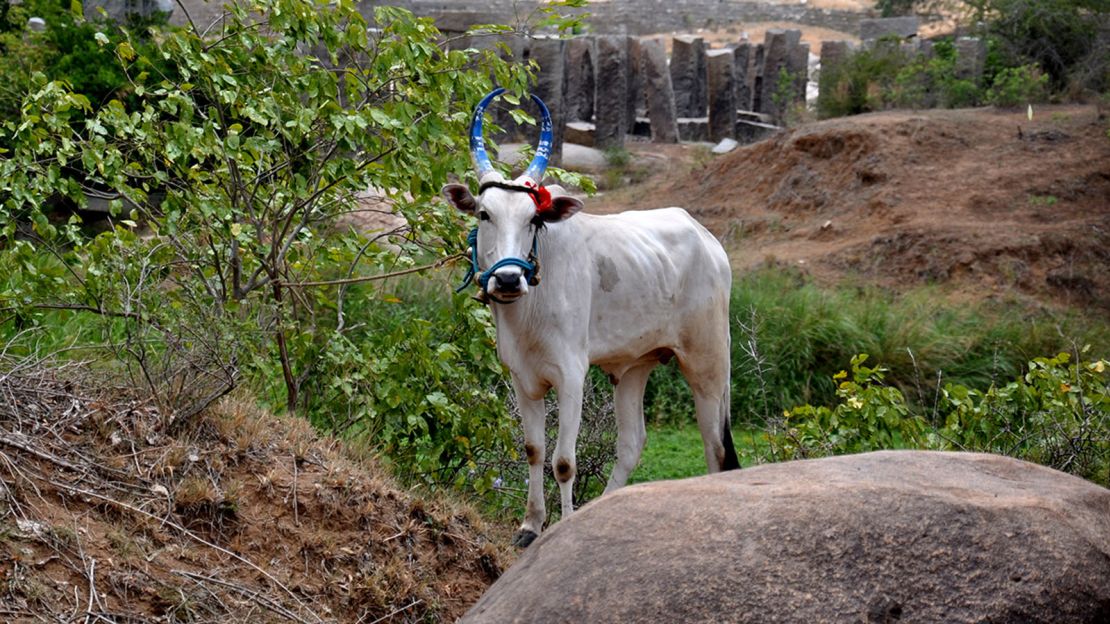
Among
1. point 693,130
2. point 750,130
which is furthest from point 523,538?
point 693,130

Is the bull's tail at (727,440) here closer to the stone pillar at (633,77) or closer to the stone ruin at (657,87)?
the stone ruin at (657,87)

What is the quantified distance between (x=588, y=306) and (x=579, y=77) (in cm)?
1850

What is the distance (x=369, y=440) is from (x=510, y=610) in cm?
338

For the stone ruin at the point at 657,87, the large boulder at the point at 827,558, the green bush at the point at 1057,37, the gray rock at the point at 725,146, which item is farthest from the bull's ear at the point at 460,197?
the gray rock at the point at 725,146

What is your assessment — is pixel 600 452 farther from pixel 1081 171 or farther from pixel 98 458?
pixel 1081 171

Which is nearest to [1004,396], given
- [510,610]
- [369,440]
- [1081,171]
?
[369,440]

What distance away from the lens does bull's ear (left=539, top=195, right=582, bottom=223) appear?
569 centimetres

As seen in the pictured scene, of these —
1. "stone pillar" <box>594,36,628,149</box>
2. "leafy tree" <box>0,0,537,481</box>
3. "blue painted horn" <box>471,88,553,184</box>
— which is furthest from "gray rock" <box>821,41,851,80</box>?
"blue painted horn" <box>471,88,553,184</box>

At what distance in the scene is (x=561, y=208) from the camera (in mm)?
5719

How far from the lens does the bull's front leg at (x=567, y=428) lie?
5781 mm

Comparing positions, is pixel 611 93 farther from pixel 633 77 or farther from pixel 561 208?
pixel 561 208

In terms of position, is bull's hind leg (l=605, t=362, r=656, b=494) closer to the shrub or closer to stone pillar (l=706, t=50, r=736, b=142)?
the shrub

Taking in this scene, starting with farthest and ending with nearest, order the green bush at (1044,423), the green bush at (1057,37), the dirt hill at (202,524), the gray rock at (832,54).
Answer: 1. the gray rock at (832,54)
2. the green bush at (1057,37)
3. the green bush at (1044,423)
4. the dirt hill at (202,524)

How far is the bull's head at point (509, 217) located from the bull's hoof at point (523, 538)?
1.26 m
